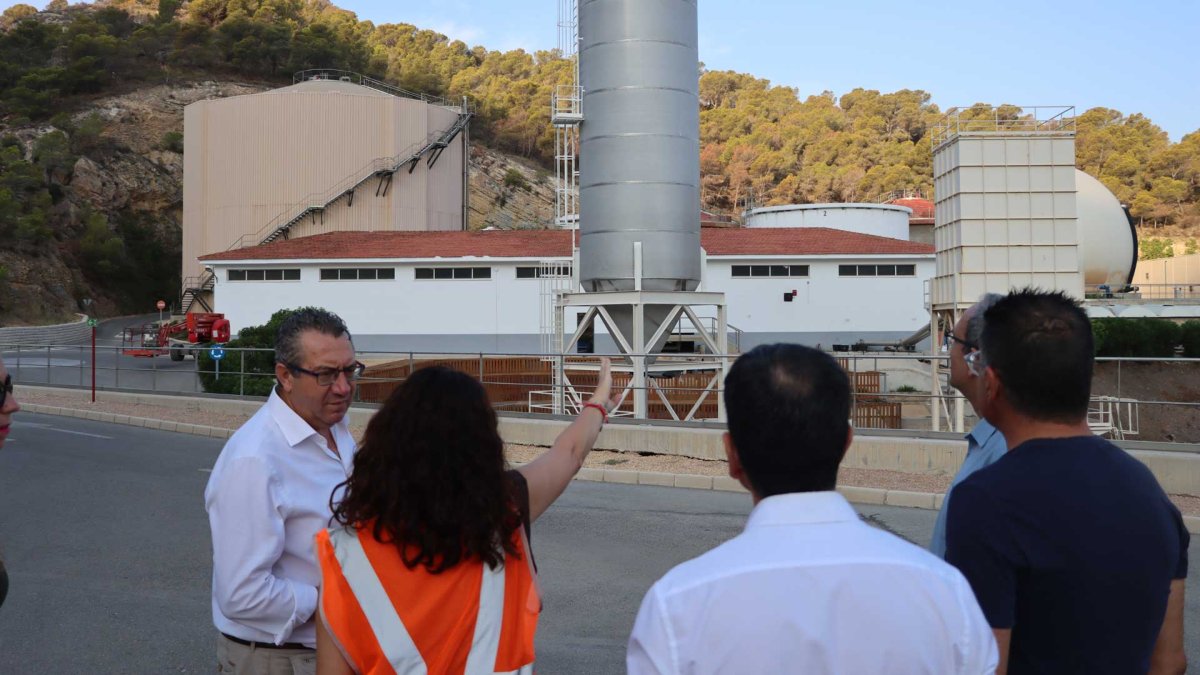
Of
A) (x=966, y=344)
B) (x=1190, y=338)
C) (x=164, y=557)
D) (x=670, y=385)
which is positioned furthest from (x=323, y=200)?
(x=966, y=344)

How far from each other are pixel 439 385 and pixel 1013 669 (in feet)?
5.25

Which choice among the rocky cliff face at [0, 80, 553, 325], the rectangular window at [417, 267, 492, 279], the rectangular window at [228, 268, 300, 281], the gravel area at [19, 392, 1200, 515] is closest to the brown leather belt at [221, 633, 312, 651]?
the gravel area at [19, 392, 1200, 515]

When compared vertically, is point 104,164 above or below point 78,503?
above

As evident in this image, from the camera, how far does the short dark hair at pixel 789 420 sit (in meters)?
2.10

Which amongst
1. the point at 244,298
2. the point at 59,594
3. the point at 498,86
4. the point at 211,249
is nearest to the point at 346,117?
the point at 211,249

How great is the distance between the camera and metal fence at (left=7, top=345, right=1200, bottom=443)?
1902 cm

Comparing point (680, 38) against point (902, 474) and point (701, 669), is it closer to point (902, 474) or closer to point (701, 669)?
point (902, 474)

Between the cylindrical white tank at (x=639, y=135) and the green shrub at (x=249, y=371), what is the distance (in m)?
7.48

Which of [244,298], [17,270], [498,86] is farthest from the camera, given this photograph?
[498,86]

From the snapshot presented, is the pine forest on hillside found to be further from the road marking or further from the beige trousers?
the beige trousers

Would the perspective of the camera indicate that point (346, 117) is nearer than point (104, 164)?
Yes

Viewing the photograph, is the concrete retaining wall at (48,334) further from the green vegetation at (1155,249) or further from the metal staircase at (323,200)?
the green vegetation at (1155,249)

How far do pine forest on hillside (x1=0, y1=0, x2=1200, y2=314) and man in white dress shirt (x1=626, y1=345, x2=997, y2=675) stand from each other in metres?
63.6

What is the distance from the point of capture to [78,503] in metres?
11.3
